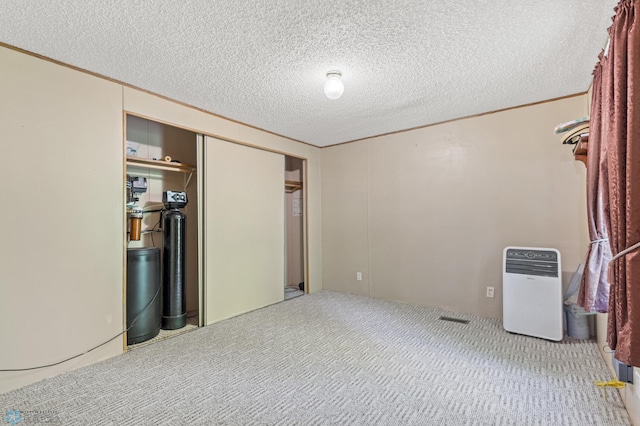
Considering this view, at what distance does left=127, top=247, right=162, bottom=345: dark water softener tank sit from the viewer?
101 inches

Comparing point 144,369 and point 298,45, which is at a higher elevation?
point 298,45

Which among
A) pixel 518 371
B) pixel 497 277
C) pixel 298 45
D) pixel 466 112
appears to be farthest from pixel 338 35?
pixel 497 277

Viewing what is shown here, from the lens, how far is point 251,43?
1876 mm

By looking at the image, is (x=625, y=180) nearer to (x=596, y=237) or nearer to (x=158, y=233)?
(x=596, y=237)

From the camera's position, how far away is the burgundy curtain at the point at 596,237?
159cm

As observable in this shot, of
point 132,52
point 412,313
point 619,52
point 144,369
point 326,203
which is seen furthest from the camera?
point 326,203

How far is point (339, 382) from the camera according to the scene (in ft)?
6.44

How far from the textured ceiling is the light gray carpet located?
7.33 ft

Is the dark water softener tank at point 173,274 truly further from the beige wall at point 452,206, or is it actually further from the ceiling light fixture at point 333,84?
the beige wall at point 452,206

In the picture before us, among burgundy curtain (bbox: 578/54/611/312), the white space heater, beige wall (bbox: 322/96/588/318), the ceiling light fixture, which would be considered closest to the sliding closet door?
beige wall (bbox: 322/96/588/318)

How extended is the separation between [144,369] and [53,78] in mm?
2224

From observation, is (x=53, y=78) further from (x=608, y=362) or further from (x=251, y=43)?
(x=608, y=362)

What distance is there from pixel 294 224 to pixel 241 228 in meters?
1.49

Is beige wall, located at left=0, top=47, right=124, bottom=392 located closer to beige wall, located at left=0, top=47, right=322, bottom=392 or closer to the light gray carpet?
beige wall, located at left=0, top=47, right=322, bottom=392
